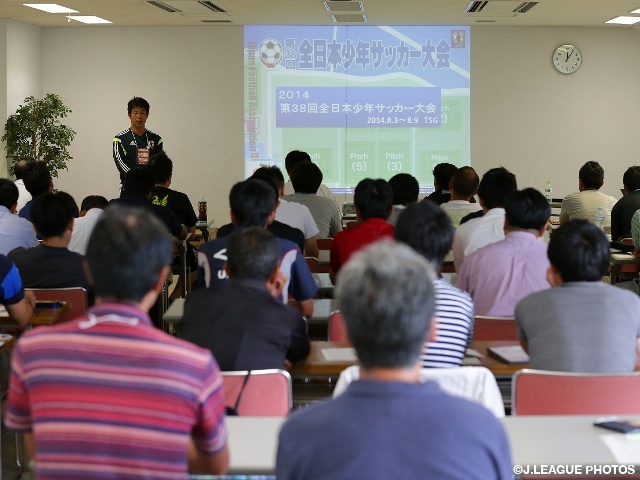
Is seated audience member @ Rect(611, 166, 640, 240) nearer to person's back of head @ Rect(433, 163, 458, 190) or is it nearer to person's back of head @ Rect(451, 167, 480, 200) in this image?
person's back of head @ Rect(433, 163, 458, 190)

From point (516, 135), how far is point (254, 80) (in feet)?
12.3

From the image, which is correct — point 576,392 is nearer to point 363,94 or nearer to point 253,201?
point 253,201

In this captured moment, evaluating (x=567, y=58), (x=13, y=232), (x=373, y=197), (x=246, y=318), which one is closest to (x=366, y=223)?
(x=373, y=197)

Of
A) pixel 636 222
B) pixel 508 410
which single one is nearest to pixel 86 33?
pixel 636 222

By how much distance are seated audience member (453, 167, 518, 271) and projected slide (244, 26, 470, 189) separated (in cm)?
711

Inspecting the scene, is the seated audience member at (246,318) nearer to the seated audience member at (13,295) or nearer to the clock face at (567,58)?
the seated audience member at (13,295)

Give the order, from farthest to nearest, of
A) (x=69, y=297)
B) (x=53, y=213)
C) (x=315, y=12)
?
(x=315, y=12) → (x=53, y=213) → (x=69, y=297)

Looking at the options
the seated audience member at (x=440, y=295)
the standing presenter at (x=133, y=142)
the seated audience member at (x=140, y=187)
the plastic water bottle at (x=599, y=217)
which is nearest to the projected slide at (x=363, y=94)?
the standing presenter at (x=133, y=142)

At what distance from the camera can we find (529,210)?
4480 mm

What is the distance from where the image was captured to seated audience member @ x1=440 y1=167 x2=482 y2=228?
6723 millimetres

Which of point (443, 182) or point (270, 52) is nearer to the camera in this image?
point (443, 182)

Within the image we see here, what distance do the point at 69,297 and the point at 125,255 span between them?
9.52 feet

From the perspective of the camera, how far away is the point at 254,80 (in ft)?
43.1

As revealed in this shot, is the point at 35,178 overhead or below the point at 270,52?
below
